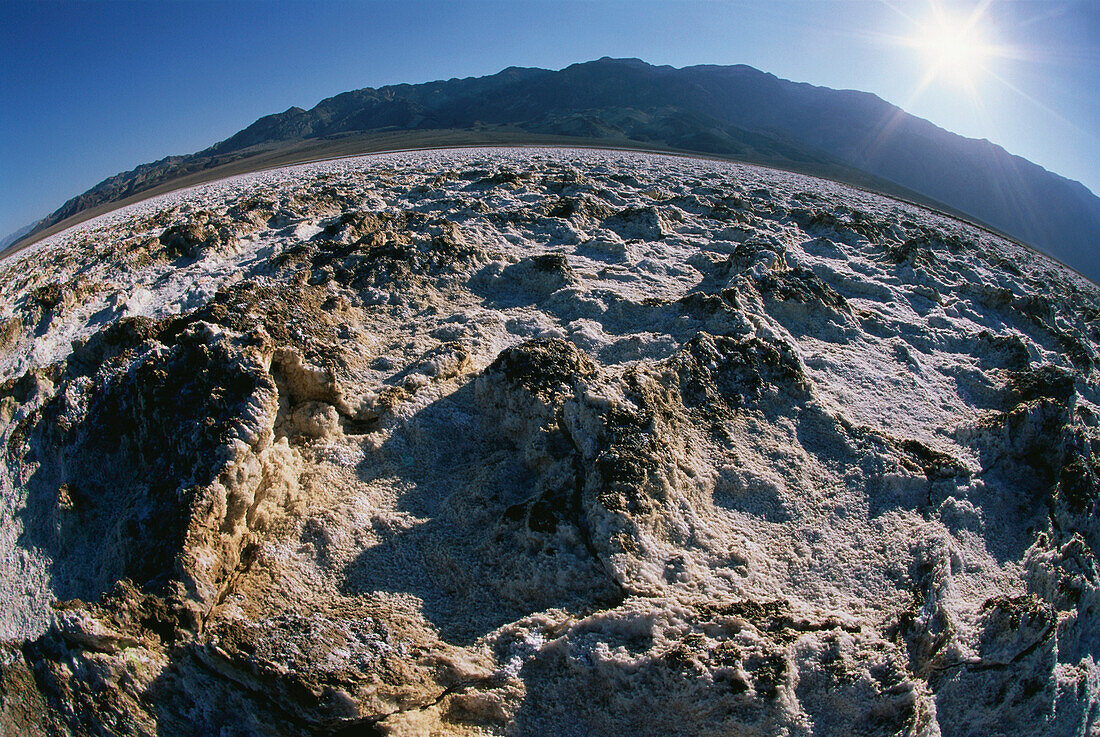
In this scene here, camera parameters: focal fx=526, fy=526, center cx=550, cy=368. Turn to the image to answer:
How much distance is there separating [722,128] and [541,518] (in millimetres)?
45836

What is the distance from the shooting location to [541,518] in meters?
2.22

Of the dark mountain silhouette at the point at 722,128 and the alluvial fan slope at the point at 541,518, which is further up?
the dark mountain silhouette at the point at 722,128

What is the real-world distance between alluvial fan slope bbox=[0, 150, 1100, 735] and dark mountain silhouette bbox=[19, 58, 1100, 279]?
31362 mm

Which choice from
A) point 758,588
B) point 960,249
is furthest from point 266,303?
point 960,249

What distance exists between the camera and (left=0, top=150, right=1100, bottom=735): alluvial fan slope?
1776 mm

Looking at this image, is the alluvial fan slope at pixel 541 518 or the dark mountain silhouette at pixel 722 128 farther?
the dark mountain silhouette at pixel 722 128

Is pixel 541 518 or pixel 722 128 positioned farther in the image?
pixel 722 128

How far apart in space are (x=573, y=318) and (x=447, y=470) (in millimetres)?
1774

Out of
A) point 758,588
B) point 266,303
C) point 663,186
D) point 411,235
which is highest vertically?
point 663,186

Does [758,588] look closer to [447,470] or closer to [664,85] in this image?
[447,470]

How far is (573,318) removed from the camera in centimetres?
402

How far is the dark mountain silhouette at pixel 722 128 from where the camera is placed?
39562mm

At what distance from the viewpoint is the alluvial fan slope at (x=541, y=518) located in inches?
69.9

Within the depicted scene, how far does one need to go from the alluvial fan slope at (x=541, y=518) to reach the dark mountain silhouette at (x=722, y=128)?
31.4 metres
